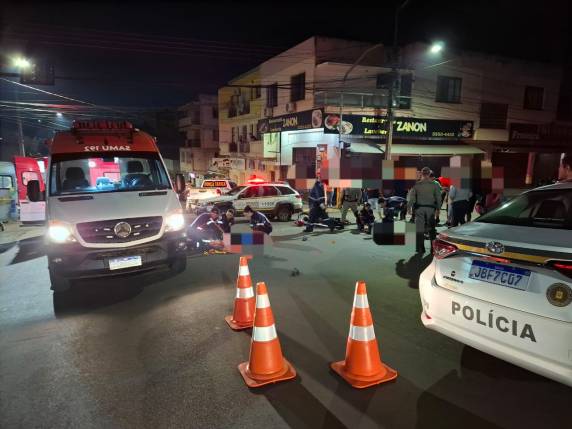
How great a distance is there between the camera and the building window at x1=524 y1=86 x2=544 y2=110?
23359 millimetres

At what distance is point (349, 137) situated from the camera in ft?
60.1

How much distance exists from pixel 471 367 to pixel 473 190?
701 cm

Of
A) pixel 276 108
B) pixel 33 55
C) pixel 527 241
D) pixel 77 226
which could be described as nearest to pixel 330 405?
pixel 527 241

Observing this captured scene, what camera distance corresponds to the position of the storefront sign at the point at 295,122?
18.2 meters

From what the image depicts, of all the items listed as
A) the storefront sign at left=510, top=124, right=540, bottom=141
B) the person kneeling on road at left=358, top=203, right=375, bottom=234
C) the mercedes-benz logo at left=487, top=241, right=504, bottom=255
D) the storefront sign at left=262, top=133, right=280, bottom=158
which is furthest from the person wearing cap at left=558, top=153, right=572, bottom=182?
the storefront sign at left=510, top=124, right=540, bottom=141

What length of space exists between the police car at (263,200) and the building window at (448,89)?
1218 centimetres

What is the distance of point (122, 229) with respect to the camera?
5426 mm

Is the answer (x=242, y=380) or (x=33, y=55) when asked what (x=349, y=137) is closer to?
(x=33, y=55)

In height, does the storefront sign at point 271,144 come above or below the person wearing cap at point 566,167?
above

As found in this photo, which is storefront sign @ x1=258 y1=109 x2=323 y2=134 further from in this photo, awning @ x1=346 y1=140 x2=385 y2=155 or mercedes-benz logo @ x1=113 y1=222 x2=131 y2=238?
mercedes-benz logo @ x1=113 y1=222 x2=131 y2=238

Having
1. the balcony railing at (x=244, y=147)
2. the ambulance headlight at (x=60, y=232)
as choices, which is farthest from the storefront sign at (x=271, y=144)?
the ambulance headlight at (x=60, y=232)

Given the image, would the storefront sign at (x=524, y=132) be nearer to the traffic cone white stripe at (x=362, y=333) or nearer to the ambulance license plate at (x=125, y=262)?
the traffic cone white stripe at (x=362, y=333)

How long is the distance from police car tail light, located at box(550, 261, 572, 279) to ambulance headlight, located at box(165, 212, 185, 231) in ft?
16.1

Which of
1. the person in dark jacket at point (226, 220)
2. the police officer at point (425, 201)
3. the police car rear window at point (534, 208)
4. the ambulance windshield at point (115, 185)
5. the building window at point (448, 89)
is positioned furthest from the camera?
the building window at point (448, 89)
